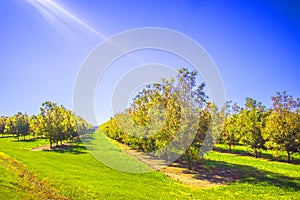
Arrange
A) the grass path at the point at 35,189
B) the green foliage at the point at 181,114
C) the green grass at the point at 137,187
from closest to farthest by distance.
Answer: the grass path at the point at 35,189 < the green grass at the point at 137,187 < the green foliage at the point at 181,114

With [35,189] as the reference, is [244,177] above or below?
below

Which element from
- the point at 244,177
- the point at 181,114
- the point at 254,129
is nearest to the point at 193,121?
the point at 181,114

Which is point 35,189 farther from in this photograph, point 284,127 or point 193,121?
point 284,127

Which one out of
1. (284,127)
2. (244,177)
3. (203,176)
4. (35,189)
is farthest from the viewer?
(284,127)

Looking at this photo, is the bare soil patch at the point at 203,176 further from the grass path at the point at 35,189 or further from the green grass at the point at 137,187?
the grass path at the point at 35,189

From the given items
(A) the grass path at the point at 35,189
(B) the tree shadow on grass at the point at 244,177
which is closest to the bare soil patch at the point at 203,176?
(B) the tree shadow on grass at the point at 244,177

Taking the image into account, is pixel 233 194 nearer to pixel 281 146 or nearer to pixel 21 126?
pixel 281 146

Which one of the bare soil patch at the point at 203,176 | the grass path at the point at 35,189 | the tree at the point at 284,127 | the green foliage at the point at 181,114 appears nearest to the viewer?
the grass path at the point at 35,189

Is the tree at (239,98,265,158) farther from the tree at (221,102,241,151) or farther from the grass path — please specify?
the grass path

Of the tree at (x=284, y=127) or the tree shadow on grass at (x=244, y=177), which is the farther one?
the tree at (x=284, y=127)

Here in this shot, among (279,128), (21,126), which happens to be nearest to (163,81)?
(279,128)

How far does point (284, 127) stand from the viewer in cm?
5734

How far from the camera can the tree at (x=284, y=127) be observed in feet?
184

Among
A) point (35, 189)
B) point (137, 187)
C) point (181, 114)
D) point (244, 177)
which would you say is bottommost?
point (244, 177)
